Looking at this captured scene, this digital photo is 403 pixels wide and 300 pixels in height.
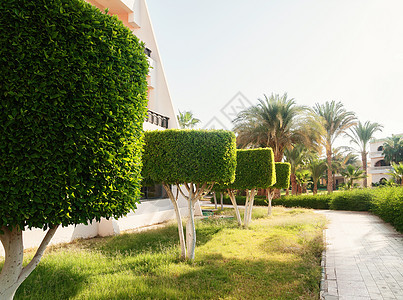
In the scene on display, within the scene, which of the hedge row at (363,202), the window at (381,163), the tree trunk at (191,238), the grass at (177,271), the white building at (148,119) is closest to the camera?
the grass at (177,271)

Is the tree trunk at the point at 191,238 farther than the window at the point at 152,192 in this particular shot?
No

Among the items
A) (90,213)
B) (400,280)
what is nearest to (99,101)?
(90,213)

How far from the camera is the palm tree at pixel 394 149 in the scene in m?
44.6

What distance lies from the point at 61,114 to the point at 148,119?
37.0 feet

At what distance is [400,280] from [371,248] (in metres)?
3.38

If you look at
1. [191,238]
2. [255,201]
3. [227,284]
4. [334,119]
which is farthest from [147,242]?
[334,119]

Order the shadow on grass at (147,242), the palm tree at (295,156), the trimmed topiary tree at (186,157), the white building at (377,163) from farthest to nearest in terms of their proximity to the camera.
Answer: the white building at (377,163)
the palm tree at (295,156)
the shadow on grass at (147,242)
the trimmed topiary tree at (186,157)

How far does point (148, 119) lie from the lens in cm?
1430

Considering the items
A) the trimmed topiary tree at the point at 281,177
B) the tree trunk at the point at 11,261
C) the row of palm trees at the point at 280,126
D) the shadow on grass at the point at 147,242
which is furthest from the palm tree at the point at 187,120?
the tree trunk at the point at 11,261

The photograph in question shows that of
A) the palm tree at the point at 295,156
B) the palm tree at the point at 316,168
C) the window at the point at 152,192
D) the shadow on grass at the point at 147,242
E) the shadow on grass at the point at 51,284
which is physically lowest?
the shadow on grass at the point at 147,242

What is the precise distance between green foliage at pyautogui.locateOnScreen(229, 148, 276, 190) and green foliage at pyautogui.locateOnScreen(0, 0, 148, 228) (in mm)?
9791

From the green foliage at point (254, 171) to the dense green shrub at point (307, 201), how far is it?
45.3 feet

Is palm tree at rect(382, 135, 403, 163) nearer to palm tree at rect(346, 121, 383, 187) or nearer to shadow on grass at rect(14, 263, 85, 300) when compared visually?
palm tree at rect(346, 121, 383, 187)

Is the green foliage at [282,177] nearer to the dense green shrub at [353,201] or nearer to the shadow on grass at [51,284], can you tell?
the dense green shrub at [353,201]
